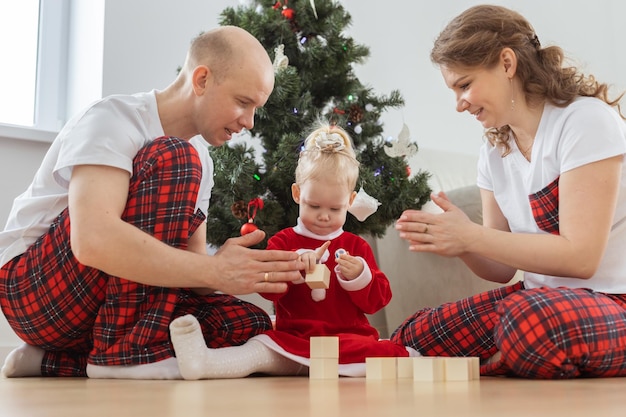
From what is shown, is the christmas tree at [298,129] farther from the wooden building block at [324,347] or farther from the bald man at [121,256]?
the wooden building block at [324,347]

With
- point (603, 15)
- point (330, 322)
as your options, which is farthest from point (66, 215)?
point (603, 15)

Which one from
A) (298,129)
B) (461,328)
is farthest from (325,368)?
(298,129)

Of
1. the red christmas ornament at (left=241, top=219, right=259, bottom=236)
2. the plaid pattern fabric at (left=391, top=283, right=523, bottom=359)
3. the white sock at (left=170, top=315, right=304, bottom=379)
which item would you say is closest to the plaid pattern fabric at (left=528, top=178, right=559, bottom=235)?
the plaid pattern fabric at (left=391, top=283, right=523, bottom=359)

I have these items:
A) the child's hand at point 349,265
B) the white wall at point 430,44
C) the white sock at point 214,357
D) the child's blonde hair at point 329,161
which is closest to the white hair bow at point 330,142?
the child's blonde hair at point 329,161

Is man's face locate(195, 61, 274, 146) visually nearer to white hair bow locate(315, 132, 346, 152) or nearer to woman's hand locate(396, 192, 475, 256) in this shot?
white hair bow locate(315, 132, 346, 152)

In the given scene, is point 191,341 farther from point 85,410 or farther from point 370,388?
point 85,410

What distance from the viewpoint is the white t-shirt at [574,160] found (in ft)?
4.90

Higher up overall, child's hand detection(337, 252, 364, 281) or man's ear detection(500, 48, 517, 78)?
man's ear detection(500, 48, 517, 78)

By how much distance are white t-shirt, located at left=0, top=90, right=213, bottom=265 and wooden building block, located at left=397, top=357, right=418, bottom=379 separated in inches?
25.5

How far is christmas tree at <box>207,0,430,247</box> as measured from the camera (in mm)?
2375

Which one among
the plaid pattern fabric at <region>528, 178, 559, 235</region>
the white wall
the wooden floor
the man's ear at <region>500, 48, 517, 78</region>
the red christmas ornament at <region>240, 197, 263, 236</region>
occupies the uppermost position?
the white wall

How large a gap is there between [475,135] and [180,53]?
173cm

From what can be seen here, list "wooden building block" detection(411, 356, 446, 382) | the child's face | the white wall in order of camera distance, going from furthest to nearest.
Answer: the white wall, the child's face, "wooden building block" detection(411, 356, 446, 382)

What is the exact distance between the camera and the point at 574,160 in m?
1.49
